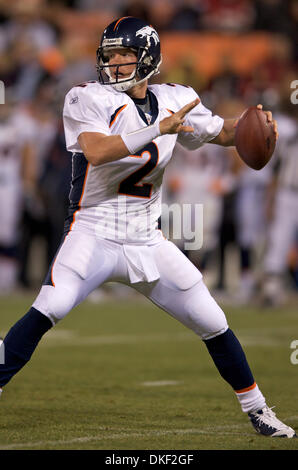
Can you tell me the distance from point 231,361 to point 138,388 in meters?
1.26

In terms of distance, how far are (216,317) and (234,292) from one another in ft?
20.7

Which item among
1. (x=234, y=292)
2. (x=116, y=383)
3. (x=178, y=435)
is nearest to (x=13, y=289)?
(x=234, y=292)

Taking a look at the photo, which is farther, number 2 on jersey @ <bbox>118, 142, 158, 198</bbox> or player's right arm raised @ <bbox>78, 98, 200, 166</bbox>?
number 2 on jersey @ <bbox>118, 142, 158, 198</bbox>

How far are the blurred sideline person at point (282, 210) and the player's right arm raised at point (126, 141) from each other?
5224 mm

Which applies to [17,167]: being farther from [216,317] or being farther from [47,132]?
[216,317]

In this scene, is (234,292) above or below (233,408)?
below

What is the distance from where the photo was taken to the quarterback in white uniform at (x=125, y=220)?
4008mm

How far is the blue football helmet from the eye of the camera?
429 cm

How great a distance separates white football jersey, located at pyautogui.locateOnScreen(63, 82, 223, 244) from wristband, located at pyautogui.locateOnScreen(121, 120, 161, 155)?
7.9 inches

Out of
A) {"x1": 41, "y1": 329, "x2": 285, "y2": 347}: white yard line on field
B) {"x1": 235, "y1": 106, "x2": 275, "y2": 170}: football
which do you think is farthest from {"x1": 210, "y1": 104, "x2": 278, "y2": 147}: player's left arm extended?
{"x1": 41, "y1": 329, "x2": 285, "y2": 347}: white yard line on field

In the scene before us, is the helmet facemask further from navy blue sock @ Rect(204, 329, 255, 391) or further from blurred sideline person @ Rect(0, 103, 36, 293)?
blurred sideline person @ Rect(0, 103, 36, 293)

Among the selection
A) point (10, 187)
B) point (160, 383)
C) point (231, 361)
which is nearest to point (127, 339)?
point (160, 383)

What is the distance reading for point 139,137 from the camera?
3.94 m

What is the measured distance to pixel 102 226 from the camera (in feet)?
13.9
